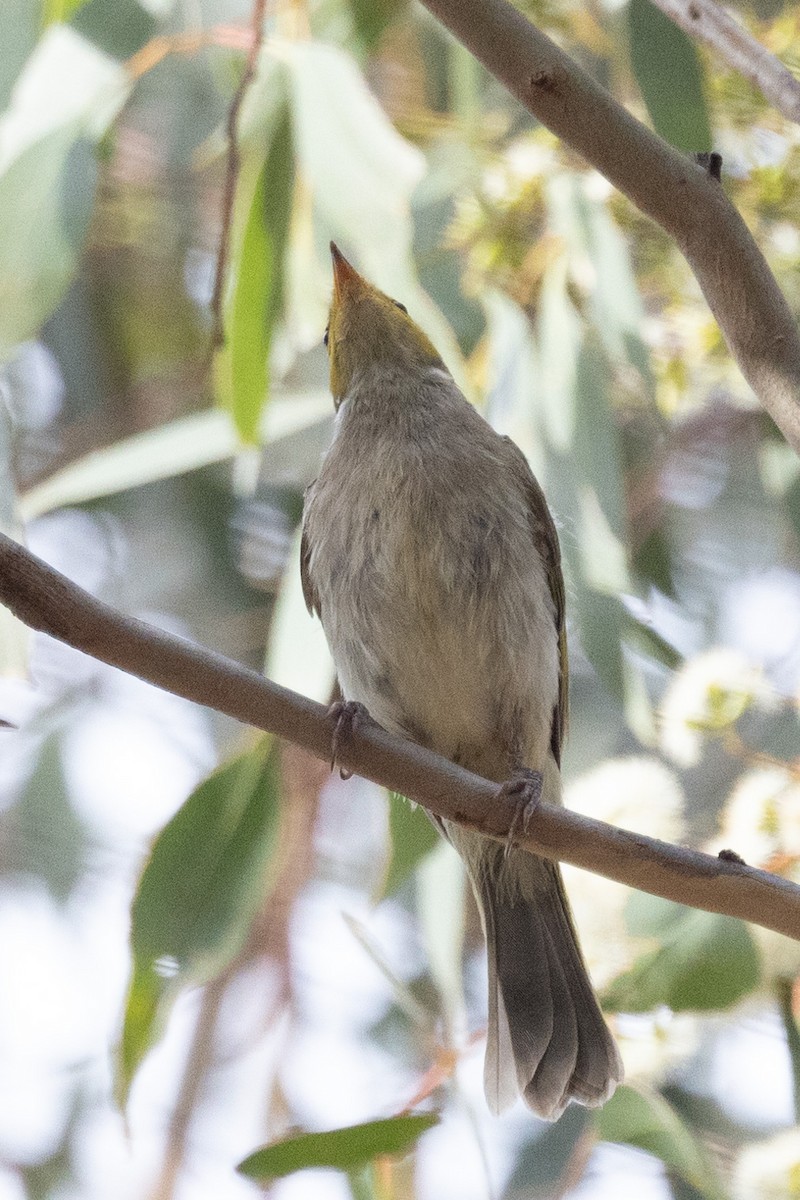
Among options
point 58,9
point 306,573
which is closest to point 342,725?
point 306,573

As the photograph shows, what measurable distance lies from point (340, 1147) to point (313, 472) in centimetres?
220

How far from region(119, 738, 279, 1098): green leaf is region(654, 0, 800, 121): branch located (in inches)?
48.9

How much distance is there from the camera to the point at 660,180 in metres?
1.70

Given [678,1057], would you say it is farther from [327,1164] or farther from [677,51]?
[677,51]

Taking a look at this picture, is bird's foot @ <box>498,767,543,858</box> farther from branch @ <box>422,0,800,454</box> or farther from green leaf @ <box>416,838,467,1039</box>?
green leaf @ <box>416,838,467,1039</box>

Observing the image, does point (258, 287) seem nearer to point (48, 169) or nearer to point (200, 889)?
point (48, 169)

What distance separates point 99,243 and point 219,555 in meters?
1.06

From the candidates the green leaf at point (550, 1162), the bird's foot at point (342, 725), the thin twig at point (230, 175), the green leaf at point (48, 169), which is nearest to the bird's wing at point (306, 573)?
the thin twig at point (230, 175)

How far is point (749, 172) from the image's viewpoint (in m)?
2.71

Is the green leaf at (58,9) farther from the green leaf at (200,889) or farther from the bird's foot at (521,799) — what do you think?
the bird's foot at (521,799)

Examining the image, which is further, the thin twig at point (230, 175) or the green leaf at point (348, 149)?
the green leaf at point (348, 149)

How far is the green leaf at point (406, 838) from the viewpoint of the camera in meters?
2.47

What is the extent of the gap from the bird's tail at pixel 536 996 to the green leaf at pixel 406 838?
7 centimetres

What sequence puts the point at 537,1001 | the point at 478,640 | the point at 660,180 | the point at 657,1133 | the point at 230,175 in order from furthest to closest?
1. the point at 537,1001
2. the point at 478,640
3. the point at 230,175
4. the point at 657,1133
5. the point at 660,180
